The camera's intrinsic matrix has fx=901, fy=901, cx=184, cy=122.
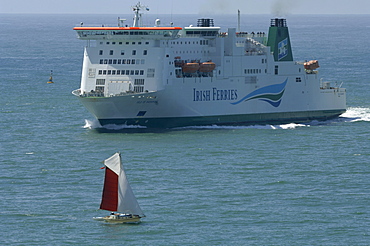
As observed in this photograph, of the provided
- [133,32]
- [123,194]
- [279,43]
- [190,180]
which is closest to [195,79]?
[133,32]

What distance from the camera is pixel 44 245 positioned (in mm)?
40625

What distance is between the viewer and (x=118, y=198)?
4475 centimetres

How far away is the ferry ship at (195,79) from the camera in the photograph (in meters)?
68.7

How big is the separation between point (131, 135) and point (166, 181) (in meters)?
15.0

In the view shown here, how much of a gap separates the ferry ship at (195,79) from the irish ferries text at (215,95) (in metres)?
0.08

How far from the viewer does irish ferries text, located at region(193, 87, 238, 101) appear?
7100 cm

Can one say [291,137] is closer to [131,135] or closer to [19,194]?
[131,135]

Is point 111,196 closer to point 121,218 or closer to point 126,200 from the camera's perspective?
point 126,200

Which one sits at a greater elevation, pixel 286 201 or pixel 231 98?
pixel 231 98

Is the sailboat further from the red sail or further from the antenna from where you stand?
the antenna

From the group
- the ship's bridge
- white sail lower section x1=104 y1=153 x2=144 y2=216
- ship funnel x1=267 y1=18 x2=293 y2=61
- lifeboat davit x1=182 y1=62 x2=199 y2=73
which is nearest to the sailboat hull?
white sail lower section x1=104 y1=153 x2=144 y2=216

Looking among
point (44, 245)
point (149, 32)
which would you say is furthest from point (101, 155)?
point (44, 245)

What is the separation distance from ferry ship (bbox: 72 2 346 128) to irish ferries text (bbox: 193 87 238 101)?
79 mm
